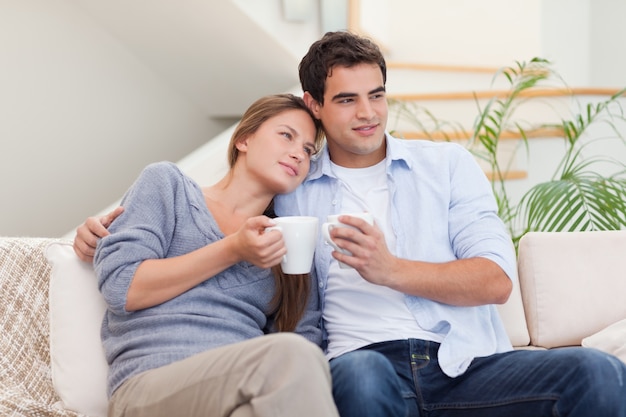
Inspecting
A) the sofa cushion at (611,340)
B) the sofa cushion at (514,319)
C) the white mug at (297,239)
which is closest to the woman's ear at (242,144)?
the white mug at (297,239)

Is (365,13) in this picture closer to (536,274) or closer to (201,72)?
(201,72)

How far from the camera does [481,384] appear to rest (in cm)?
161

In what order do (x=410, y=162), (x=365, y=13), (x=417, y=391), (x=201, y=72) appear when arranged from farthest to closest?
(x=201, y=72) → (x=365, y=13) → (x=410, y=162) → (x=417, y=391)

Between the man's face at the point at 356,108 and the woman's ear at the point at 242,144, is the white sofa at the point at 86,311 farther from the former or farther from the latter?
the man's face at the point at 356,108

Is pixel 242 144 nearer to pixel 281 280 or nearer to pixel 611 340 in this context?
pixel 281 280

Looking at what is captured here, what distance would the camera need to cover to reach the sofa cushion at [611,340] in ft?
6.14

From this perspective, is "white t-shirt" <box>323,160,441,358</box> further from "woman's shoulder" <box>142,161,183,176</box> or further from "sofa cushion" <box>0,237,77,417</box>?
"sofa cushion" <box>0,237,77,417</box>

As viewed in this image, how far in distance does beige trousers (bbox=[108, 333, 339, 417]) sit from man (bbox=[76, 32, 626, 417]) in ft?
0.61

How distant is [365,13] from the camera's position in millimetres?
4203

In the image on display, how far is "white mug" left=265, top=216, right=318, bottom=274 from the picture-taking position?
1.46 meters

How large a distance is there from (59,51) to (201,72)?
787mm

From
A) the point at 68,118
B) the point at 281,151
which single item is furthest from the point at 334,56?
the point at 68,118

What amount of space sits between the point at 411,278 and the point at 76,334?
2.29 feet

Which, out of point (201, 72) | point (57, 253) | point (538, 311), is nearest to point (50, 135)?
point (201, 72)
